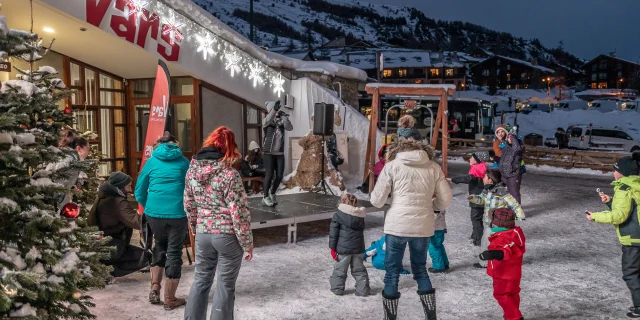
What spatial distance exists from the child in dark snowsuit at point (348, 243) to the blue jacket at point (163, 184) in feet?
5.18

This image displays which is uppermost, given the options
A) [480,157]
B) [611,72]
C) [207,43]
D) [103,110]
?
[611,72]

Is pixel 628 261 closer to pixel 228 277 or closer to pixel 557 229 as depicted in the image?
pixel 228 277

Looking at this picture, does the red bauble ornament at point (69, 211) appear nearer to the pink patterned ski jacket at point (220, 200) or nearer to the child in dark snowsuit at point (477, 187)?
the pink patterned ski jacket at point (220, 200)

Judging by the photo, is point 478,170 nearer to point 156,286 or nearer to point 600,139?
point 156,286

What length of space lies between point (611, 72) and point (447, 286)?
9319 cm

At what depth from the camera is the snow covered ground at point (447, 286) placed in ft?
16.9

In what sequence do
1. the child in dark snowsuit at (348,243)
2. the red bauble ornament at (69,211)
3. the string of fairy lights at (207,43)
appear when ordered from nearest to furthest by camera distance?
the red bauble ornament at (69,211), the child in dark snowsuit at (348,243), the string of fairy lights at (207,43)

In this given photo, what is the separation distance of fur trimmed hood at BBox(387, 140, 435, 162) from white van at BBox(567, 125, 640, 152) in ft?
75.2

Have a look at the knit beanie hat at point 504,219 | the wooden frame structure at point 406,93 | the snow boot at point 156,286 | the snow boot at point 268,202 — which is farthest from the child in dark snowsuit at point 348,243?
the wooden frame structure at point 406,93

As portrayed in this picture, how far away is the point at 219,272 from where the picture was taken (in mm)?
4293

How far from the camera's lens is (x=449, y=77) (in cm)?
7425

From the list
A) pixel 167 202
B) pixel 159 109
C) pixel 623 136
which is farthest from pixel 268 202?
pixel 623 136

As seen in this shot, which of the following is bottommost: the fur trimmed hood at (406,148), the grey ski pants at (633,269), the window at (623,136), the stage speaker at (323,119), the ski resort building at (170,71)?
the grey ski pants at (633,269)

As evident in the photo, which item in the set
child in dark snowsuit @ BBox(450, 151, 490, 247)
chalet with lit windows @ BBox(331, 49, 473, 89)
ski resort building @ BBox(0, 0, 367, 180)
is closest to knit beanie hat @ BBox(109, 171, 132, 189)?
ski resort building @ BBox(0, 0, 367, 180)
